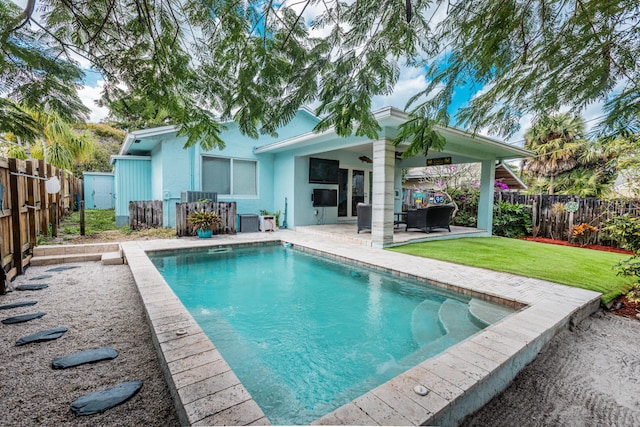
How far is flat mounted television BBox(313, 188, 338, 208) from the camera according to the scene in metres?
11.0

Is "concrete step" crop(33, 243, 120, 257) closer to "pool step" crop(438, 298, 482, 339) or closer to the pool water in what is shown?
the pool water

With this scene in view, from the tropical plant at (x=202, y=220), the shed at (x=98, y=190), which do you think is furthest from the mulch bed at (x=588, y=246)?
the shed at (x=98, y=190)

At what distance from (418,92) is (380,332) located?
269 centimetres

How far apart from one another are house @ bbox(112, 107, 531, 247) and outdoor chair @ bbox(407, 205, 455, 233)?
134 cm

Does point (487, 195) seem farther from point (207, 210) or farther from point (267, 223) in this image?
point (207, 210)

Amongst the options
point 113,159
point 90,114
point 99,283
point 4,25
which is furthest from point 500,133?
point 113,159

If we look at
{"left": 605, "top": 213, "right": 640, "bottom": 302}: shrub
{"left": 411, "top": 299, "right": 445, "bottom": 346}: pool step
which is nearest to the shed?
{"left": 411, "top": 299, "right": 445, "bottom": 346}: pool step

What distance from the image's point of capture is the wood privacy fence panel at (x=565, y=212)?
8.23 m

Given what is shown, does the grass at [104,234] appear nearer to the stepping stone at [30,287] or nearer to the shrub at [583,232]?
the stepping stone at [30,287]

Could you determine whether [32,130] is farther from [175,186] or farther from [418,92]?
[175,186]

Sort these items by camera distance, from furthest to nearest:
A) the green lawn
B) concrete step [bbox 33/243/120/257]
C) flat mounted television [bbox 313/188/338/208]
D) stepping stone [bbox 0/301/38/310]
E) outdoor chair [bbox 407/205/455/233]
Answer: flat mounted television [bbox 313/188/338/208]
outdoor chair [bbox 407/205/455/233]
concrete step [bbox 33/243/120/257]
the green lawn
stepping stone [bbox 0/301/38/310]

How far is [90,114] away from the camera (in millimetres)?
2676

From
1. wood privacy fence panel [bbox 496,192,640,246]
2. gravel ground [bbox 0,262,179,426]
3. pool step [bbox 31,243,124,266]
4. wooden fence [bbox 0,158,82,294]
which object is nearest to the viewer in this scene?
gravel ground [bbox 0,262,179,426]

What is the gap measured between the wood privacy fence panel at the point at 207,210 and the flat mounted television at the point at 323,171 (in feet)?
10.4
